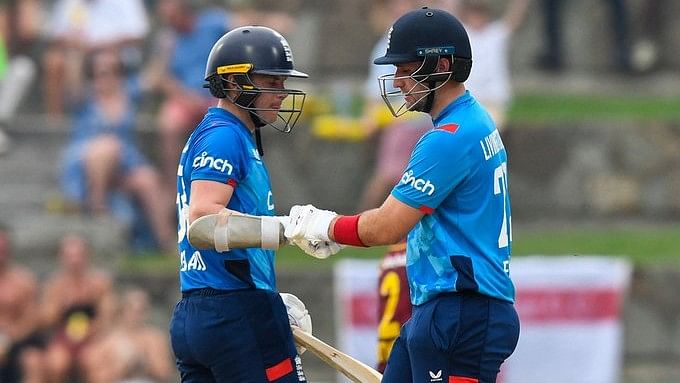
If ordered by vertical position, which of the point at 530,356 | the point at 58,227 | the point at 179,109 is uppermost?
the point at 179,109

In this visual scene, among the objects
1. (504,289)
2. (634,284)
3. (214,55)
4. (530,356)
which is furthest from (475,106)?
(634,284)

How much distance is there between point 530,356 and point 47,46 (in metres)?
5.61

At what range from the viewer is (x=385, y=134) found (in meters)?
13.4

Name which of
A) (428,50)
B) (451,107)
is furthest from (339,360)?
(428,50)

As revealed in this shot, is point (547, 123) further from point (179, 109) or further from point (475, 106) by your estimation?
point (475, 106)

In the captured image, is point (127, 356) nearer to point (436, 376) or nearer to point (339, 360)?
point (339, 360)

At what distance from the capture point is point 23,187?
13.8 m

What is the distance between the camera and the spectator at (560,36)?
1522cm

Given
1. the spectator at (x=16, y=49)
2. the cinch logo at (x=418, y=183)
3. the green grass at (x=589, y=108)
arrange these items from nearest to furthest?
1. the cinch logo at (x=418, y=183)
2. the spectator at (x=16, y=49)
3. the green grass at (x=589, y=108)

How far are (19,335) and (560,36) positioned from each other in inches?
258

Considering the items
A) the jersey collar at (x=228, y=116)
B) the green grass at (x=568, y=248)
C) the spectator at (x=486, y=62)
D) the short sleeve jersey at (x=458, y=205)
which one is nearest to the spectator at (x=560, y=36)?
the spectator at (x=486, y=62)

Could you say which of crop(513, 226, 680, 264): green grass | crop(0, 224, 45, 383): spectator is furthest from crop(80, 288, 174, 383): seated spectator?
crop(513, 226, 680, 264): green grass

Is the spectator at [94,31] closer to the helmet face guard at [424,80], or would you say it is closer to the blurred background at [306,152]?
the blurred background at [306,152]

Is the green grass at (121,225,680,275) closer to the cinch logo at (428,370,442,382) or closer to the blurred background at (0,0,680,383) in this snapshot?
the blurred background at (0,0,680,383)
